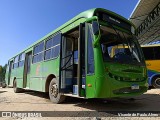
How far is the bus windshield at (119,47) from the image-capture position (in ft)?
22.0

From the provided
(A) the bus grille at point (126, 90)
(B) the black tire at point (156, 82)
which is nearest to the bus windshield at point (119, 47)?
(A) the bus grille at point (126, 90)

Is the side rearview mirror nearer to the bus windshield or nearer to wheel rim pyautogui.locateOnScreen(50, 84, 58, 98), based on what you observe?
the bus windshield

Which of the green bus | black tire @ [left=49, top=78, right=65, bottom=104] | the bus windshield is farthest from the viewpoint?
black tire @ [left=49, top=78, right=65, bottom=104]

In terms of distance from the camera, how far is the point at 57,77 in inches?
335

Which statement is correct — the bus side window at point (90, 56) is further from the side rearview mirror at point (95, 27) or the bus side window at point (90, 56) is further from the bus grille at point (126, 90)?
the bus grille at point (126, 90)

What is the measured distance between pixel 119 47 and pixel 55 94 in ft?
10.6

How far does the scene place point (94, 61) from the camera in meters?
6.41

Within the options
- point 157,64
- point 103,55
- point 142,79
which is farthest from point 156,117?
point 157,64

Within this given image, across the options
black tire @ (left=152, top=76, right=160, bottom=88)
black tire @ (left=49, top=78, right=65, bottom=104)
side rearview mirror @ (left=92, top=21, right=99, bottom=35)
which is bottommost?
black tire @ (left=49, top=78, right=65, bottom=104)

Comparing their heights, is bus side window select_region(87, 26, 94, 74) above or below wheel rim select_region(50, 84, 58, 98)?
above

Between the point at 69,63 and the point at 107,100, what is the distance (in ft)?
7.01

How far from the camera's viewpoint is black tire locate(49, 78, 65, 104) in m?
8.49

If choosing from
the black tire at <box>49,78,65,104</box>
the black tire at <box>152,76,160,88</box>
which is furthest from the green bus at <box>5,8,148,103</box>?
the black tire at <box>152,76,160,88</box>

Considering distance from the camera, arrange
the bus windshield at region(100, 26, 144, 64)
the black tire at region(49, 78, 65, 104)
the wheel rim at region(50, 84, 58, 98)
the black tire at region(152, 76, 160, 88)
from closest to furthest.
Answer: the bus windshield at region(100, 26, 144, 64) → the black tire at region(49, 78, 65, 104) → the wheel rim at region(50, 84, 58, 98) → the black tire at region(152, 76, 160, 88)
